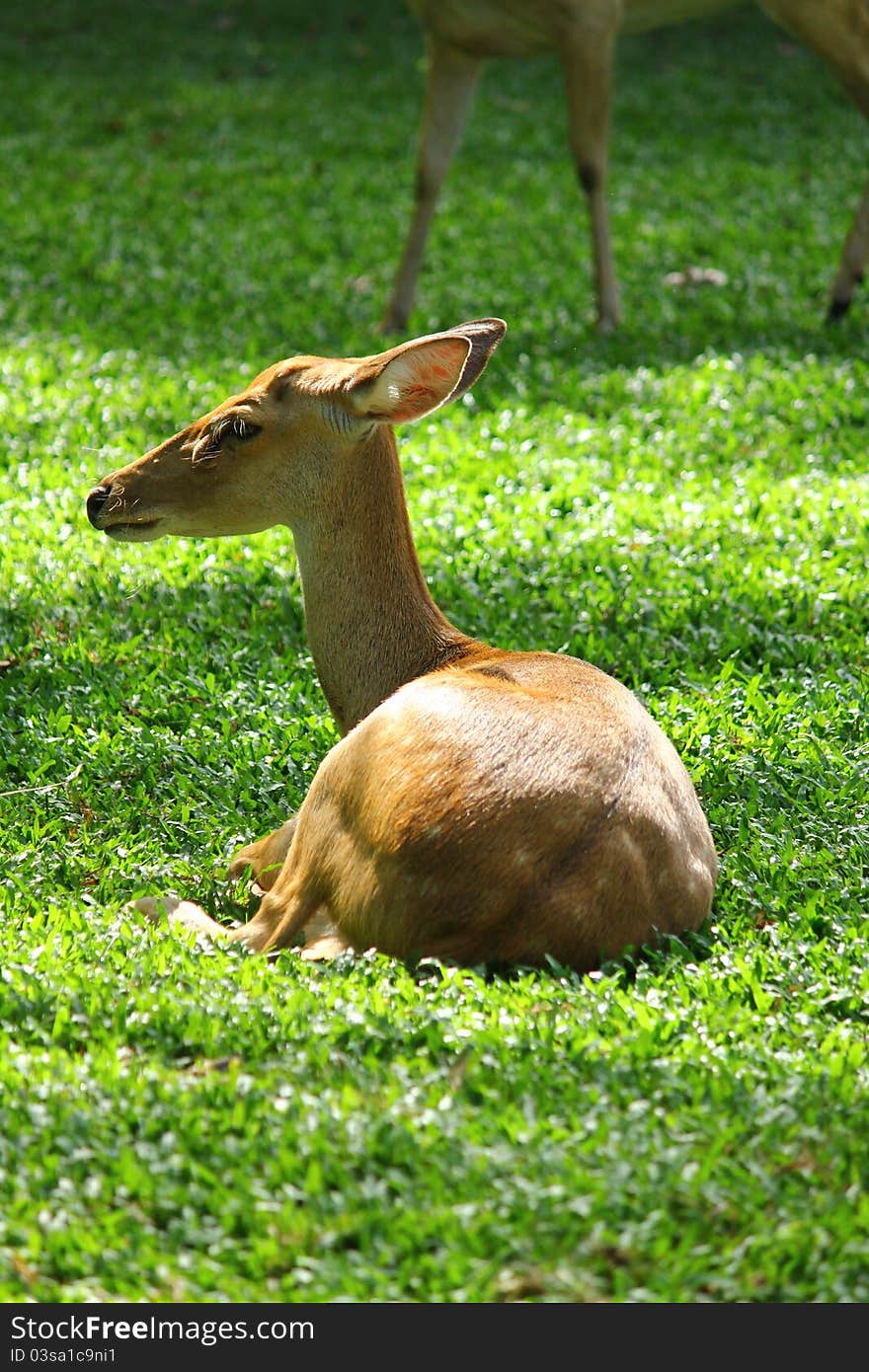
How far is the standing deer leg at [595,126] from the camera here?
8031 mm

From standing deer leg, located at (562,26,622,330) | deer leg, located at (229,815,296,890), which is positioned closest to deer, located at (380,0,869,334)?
standing deer leg, located at (562,26,622,330)

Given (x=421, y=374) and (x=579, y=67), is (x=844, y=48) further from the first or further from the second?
(x=421, y=374)

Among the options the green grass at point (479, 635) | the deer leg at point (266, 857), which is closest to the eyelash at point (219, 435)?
the green grass at point (479, 635)

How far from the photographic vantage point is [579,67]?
26.4 feet

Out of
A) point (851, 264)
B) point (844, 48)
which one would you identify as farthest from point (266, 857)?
point (844, 48)

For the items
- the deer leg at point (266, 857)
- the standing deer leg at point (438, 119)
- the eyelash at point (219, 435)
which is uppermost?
the standing deer leg at point (438, 119)

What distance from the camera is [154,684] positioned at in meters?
4.98

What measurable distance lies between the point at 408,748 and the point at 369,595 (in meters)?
0.84

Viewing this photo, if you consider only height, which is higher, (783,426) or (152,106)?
(152,106)

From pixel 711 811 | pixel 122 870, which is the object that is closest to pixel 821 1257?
pixel 711 811

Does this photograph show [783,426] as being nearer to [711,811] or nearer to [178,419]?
[178,419]

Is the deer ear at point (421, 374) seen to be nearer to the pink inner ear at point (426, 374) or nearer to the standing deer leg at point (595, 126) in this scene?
the pink inner ear at point (426, 374)

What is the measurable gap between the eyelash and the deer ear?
330 millimetres

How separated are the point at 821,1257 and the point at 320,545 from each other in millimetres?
2203
